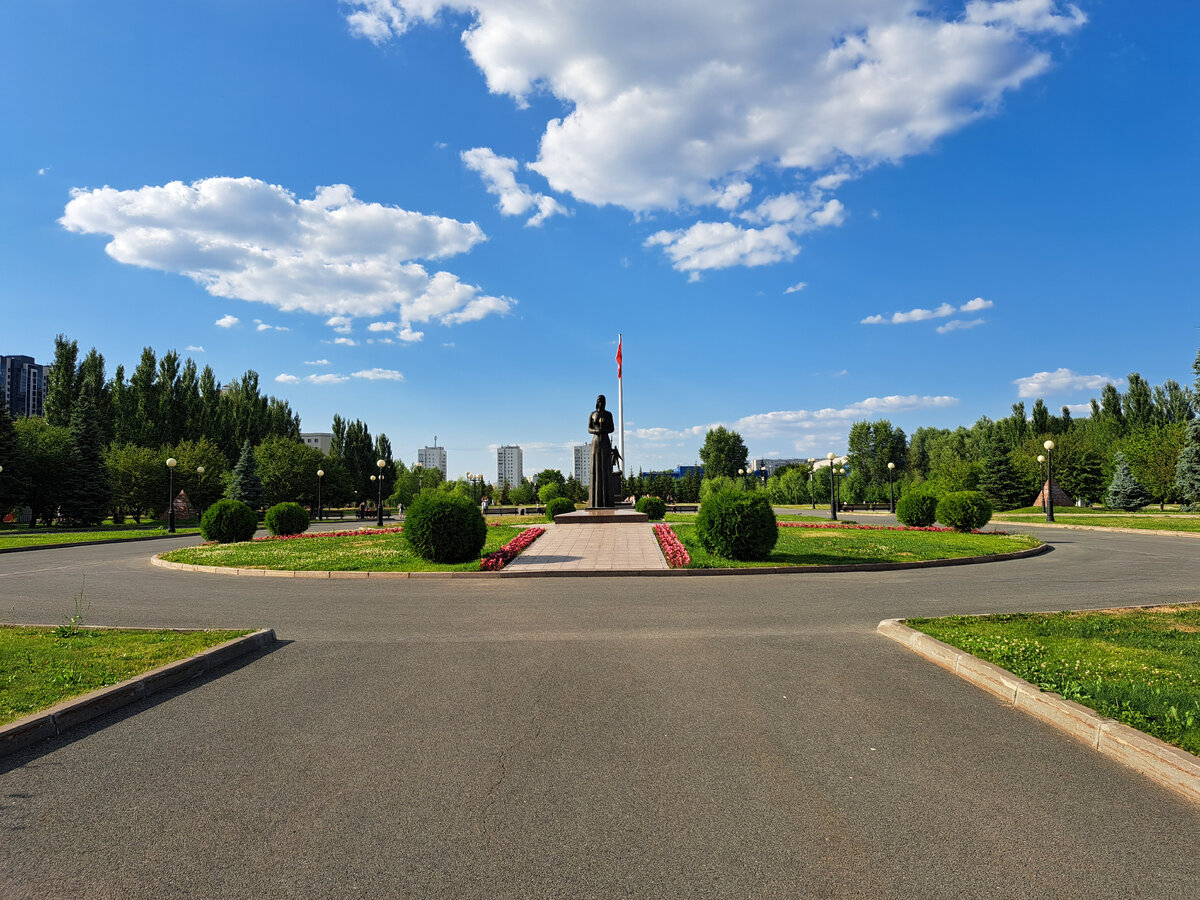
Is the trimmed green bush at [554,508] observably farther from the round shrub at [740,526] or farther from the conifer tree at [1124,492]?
the conifer tree at [1124,492]

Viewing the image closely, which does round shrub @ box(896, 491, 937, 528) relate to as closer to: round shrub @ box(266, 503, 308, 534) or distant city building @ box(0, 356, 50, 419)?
round shrub @ box(266, 503, 308, 534)

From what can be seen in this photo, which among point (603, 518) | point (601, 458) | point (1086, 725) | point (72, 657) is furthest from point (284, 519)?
point (1086, 725)

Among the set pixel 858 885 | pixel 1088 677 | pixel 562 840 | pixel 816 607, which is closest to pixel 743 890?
pixel 858 885

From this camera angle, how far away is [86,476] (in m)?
38.3

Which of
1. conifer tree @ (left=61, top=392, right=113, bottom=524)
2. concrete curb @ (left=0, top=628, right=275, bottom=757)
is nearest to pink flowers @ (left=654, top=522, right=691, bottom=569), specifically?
concrete curb @ (left=0, top=628, right=275, bottom=757)

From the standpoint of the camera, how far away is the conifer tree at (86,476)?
38031mm

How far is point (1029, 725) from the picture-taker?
458cm

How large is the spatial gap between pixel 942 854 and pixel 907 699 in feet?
7.92

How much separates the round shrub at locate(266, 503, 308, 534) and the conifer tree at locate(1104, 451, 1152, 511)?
175 ft

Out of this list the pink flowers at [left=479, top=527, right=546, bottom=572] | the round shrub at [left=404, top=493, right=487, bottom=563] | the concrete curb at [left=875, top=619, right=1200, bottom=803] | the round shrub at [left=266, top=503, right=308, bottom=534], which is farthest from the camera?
the round shrub at [left=266, top=503, right=308, bottom=534]

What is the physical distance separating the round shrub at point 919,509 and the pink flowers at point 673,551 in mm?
11365

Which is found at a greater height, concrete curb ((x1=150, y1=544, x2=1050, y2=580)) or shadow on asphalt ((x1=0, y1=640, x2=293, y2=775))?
shadow on asphalt ((x1=0, y1=640, x2=293, y2=775))

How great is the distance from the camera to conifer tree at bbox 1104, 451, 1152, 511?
146 feet

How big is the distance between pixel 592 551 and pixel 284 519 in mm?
12966
